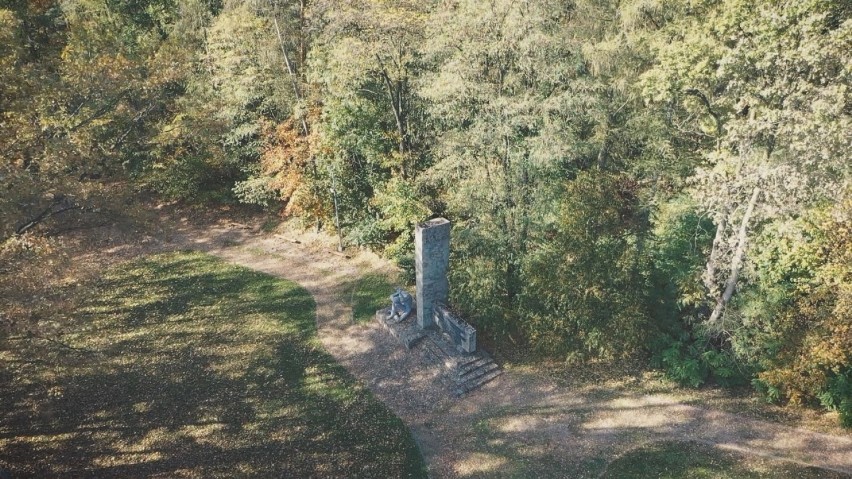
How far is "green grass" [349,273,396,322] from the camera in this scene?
1909cm

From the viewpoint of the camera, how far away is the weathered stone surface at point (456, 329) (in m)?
15.9

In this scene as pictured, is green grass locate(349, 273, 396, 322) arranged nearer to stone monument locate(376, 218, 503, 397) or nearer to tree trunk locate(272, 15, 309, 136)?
stone monument locate(376, 218, 503, 397)

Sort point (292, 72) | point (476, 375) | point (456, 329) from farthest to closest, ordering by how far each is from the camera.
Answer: point (292, 72), point (456, 329), point (476, 375)

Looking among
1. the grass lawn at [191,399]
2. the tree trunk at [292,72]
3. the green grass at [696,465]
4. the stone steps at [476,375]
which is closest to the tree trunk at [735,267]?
the green grass at [696,465]

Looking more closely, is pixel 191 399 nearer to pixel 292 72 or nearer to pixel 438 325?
pixel 438 325

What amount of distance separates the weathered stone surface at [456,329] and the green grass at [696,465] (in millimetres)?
5364

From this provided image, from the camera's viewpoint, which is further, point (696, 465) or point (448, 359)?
point (448, 359)

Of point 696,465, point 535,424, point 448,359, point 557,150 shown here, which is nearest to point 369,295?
point 448,359

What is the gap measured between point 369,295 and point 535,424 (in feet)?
28.8

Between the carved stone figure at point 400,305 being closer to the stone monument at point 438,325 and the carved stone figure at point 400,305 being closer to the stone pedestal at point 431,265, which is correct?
the stone monument at point 438,325

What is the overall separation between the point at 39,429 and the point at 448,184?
576 inches

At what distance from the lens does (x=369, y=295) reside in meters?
20.1

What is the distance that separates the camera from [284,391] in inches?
607

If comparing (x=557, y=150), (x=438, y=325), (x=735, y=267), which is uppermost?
(x=557, y=150)
